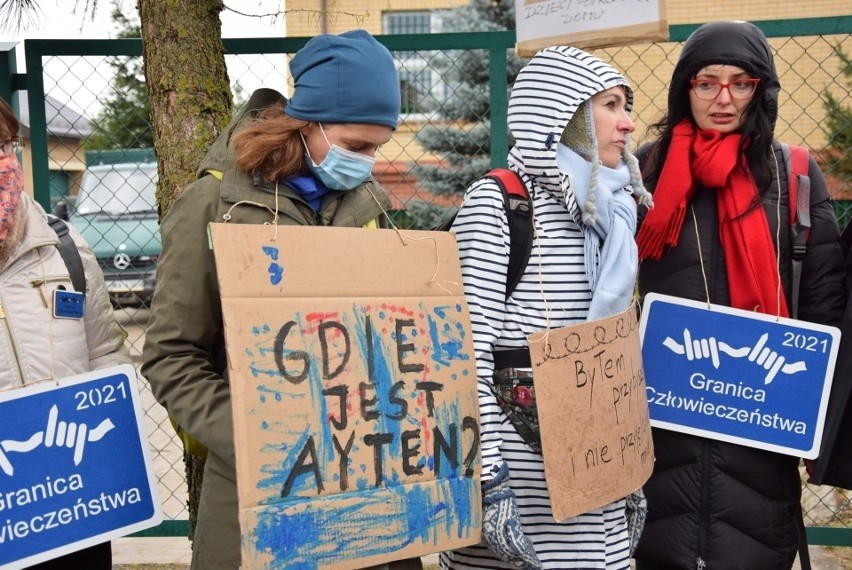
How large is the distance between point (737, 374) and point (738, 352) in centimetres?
6

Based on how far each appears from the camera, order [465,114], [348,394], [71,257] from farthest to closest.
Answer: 1. [465,114]
2. [71,257]
3. [348,394]

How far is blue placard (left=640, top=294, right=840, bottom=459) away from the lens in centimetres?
258

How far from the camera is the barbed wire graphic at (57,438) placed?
2021 millimetres

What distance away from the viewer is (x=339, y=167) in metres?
2.02

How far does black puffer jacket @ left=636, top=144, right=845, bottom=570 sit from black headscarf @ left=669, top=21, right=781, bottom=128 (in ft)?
0.63

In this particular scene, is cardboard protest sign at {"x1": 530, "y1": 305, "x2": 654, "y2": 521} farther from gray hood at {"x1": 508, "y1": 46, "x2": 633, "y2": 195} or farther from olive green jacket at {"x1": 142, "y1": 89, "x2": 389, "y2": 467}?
olive green jacket at {"x1": 142, "y1": 89, "x2": 389, "y2": 467}

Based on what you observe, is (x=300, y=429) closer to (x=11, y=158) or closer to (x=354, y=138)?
(x=354, y=138)

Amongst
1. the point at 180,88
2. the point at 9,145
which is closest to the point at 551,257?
the point at 9,145

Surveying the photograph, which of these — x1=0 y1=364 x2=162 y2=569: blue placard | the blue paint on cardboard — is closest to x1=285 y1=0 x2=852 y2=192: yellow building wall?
x1=0 y1=364 x2=162 y2=569: blue placard

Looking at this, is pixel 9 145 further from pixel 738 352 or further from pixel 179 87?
pixel 738 352

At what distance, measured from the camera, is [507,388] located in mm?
2117

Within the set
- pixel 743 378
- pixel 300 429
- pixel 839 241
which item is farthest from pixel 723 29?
pixel 300 429

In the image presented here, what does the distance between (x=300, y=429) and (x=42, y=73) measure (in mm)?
2395

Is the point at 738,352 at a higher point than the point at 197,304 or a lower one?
lower
